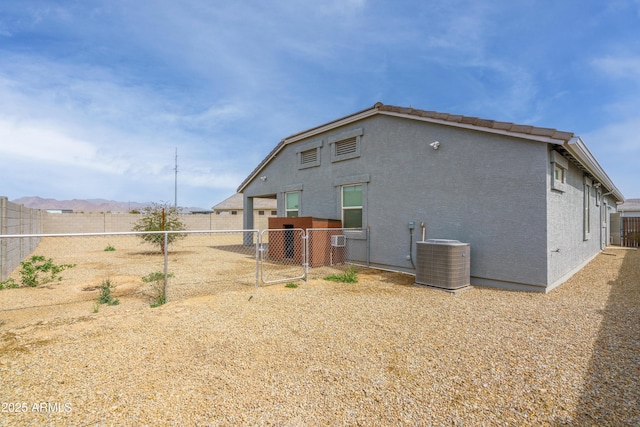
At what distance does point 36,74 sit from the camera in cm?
893

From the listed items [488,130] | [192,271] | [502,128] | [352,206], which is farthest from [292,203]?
[502,128]

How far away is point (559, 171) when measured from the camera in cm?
757

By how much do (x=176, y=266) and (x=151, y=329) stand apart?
22.0 ft

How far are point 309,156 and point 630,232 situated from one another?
72.5 ft

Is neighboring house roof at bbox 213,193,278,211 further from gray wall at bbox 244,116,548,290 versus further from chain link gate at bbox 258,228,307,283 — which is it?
gray wall at bbox 244,116,548,290

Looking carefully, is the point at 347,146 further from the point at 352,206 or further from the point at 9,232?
the point at 9,232

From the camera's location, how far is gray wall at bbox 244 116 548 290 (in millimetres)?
6430

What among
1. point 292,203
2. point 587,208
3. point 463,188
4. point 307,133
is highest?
point 307,133

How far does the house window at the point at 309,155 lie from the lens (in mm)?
11659

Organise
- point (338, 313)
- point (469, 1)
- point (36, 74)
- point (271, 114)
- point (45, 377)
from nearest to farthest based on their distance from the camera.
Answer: point (45, 377) → point (338, 313) → point (469, 1) → point (36, 74) → point (271, 114)

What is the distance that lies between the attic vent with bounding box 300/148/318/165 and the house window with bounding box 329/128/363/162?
1.03 meters

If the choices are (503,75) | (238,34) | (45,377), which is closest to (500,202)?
(503,75)

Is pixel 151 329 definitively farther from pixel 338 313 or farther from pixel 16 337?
pixel 338 313

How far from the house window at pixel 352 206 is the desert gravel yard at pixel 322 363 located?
4762mm
